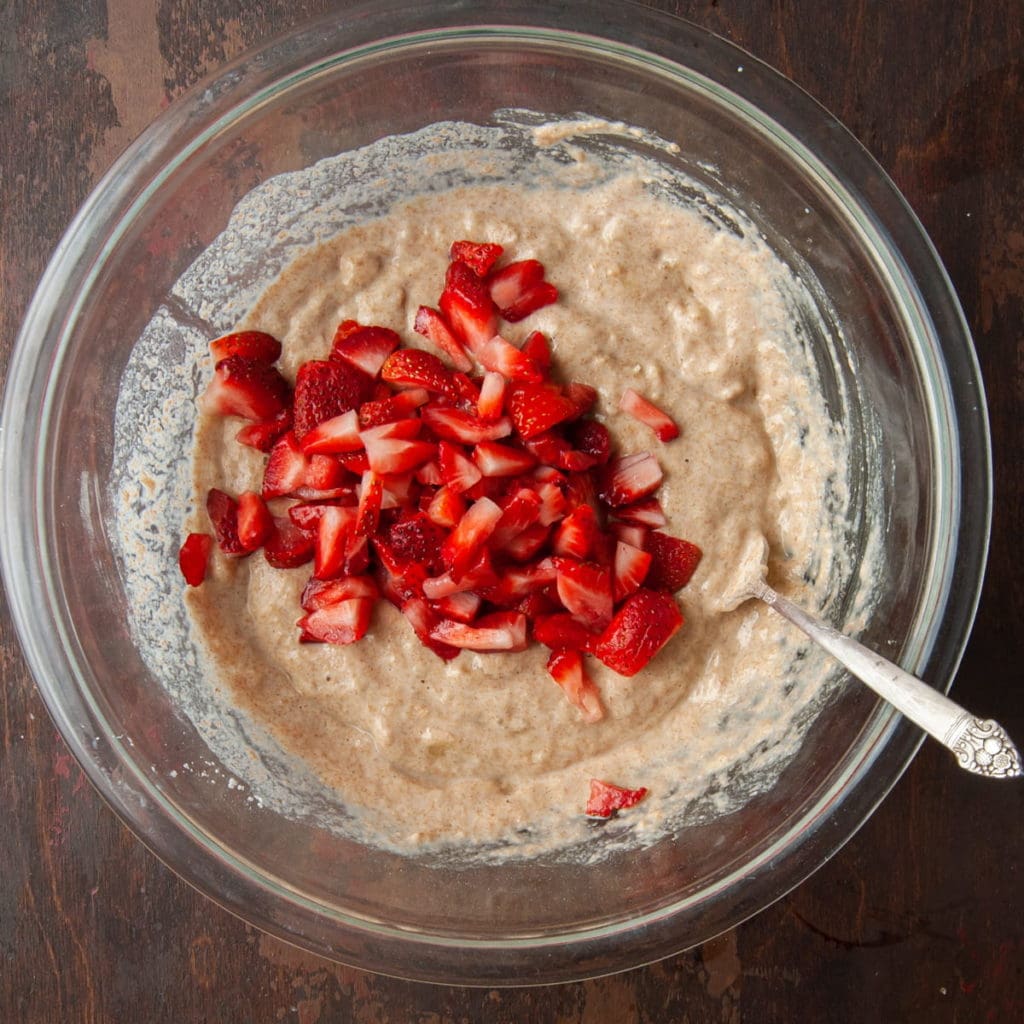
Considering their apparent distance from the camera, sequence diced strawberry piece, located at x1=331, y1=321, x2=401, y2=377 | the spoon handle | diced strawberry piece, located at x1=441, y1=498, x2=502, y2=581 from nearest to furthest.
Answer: the spoon handle
diced strawberry piece, located at x1=441, y1=498, x2=502, y2=581
diced strawberry piece, located at x1=331, y1=321, x2=401, y2=377

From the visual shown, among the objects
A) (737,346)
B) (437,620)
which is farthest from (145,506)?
(737,346)

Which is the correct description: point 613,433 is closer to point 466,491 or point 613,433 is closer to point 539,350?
point 539,350

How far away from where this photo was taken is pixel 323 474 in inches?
81.4

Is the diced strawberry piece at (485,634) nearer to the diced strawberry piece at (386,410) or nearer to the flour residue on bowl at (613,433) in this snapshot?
the flour residue on bowl at (613,433)

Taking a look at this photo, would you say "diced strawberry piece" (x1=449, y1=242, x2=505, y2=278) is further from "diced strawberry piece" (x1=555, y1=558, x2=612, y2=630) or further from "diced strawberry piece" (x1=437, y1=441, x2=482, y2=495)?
"diced strawberry piece" (x1=555, y1=558, x2=612, y2=630)

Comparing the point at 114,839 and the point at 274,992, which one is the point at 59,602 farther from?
the point at 274,992

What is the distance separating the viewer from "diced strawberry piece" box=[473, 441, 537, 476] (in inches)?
79.1

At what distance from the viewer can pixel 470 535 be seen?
197 centimetres

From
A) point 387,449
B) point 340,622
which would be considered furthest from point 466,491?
point 340,622

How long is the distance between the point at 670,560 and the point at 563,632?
29 centimetres

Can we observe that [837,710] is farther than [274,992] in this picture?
No

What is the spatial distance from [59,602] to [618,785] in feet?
4.38

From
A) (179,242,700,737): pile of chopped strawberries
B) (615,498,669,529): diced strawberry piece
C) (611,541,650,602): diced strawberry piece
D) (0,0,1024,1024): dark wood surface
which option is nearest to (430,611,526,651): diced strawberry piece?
(179,242,700,737): pile of chopped strawberries

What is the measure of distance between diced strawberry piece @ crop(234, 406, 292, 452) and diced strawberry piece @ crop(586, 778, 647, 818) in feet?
3.56
